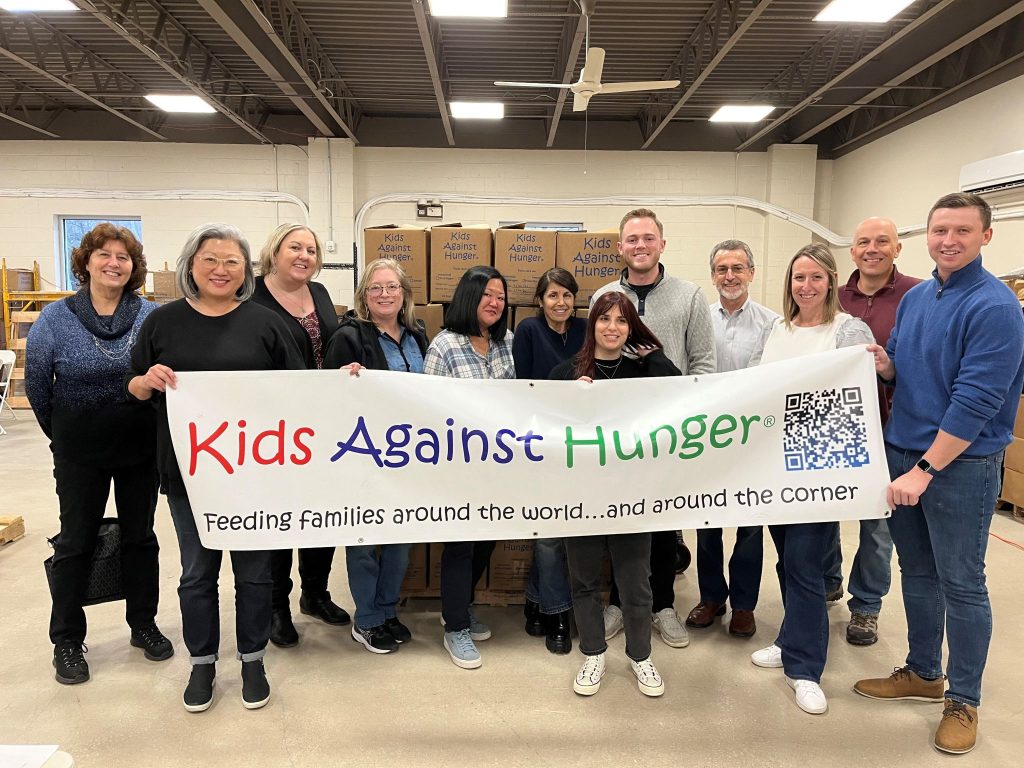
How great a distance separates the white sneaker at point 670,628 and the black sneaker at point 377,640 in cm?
103

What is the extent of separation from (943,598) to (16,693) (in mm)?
3024

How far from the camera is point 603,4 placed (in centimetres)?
543

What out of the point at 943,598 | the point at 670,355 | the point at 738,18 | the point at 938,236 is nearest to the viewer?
the point at 938,236

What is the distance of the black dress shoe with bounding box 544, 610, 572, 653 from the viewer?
240 cm

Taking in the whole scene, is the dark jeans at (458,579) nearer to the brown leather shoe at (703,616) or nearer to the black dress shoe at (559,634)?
the black dress shoe at (559,634)

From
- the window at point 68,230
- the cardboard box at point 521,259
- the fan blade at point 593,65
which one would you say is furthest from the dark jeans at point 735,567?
the window at point 68,230

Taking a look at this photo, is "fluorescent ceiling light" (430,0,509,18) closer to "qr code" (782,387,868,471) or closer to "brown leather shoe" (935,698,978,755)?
"qr code" (782,387,868,471)

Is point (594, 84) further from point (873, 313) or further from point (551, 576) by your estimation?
point (551, 576)

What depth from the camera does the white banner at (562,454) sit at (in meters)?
2.00

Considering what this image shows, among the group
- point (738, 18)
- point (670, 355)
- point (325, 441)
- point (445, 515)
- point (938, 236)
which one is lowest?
point (445, 515)

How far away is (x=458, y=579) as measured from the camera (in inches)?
90.9

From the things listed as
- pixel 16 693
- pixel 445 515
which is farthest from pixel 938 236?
pixel 16 693

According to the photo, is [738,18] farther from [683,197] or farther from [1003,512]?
[1003,512]

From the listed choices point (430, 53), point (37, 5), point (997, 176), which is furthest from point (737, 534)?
point (37, 5)
